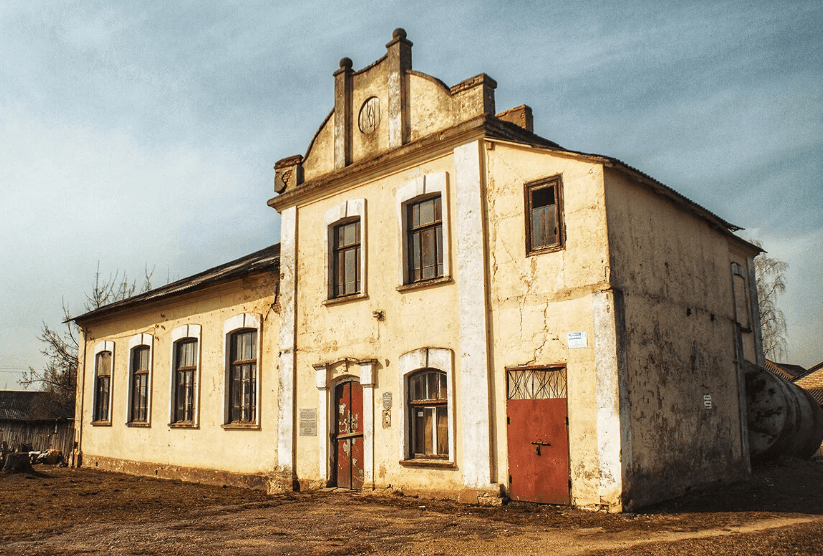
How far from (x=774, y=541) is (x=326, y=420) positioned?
7.51m

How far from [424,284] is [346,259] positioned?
225 cm

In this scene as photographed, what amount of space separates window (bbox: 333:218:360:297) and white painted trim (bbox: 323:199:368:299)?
3.3 inches

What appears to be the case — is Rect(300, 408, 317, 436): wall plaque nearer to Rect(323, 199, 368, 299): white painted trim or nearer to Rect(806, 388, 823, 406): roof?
Rect(323, 199, 368, 299): white painted trim

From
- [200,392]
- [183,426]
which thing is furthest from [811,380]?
[183,426]

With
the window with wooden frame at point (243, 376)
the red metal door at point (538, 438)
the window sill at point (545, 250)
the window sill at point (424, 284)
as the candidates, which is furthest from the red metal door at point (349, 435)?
the window sill at point (545, 250)

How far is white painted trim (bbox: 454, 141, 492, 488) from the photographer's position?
10014mm

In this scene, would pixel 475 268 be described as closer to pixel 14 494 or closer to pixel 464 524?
pixel 464 524

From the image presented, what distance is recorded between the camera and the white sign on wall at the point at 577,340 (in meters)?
9.34

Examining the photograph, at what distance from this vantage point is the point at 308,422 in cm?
1281

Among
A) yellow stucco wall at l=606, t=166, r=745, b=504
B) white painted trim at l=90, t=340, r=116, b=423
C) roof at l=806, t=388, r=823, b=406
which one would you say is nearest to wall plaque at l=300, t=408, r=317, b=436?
yellow stucco wall at l=606, t=166, r=745, b=504

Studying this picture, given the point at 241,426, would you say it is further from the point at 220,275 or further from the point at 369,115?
the point at 369,115

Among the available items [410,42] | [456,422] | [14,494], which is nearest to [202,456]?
[14,494]

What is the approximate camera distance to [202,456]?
49.9ft

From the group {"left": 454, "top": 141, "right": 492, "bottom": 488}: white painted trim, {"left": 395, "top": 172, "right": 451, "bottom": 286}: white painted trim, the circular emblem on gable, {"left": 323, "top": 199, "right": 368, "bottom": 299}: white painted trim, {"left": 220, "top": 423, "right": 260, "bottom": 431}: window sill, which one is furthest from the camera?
{"left": 220, "top": 423, "right": 260, "bottom": 431}: window sill
